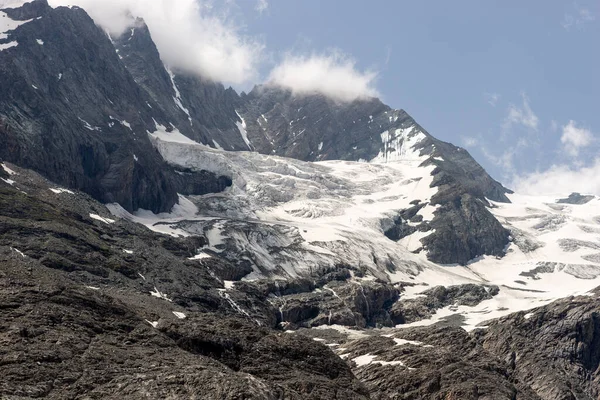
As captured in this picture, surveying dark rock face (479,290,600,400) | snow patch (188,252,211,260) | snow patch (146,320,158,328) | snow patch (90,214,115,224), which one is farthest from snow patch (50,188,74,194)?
snow patch (146,320,158,328)

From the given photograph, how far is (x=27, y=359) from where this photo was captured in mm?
55219

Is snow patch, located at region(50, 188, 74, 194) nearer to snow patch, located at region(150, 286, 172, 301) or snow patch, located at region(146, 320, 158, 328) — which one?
snow patch, located at region(150, 286, 172, 301)

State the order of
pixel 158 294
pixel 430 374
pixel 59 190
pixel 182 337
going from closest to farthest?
1. pixel 182 337
2. pixel 430 374
3. pixel 158 294
4. pixel 59 190

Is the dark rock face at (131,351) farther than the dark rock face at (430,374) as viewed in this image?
No

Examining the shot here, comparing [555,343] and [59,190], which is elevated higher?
[59,190]

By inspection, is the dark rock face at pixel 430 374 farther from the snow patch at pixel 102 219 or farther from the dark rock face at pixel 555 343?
the snow patch at pixel 102 219

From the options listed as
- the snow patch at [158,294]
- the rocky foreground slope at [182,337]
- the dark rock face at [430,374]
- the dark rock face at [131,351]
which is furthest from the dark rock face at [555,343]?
the dark rock face at [131,351]

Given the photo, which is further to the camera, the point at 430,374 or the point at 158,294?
the point at 158,294

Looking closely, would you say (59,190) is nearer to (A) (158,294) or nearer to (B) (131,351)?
(A) (158,294)

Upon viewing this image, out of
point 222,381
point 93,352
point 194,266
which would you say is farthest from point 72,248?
point 222,381

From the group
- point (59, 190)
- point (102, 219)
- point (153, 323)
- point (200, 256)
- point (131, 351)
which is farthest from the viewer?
point (200, 256)

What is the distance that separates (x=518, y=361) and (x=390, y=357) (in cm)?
4949

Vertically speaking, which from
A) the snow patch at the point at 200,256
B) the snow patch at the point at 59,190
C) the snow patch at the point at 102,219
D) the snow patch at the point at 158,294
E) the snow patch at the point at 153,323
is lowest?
the snow patch at the point at 153,323

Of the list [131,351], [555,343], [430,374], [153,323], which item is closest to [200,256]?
[555,343]
